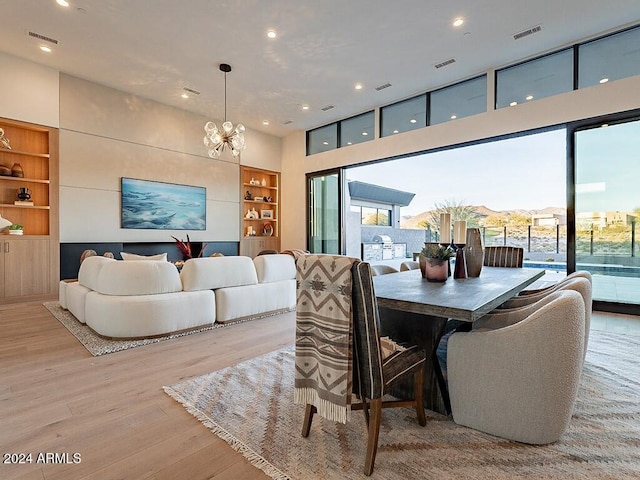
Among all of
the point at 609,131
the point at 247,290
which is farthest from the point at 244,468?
the point at 609,131

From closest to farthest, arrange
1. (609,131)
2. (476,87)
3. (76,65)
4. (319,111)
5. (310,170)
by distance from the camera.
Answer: (609,131)
(76,65)
(476,87)
(319,111)
(310,170)

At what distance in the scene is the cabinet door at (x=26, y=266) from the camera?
488 cm

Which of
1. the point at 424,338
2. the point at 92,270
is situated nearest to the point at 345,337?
the point at 424,338

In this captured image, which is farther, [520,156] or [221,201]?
[520,156]

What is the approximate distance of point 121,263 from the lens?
323cm

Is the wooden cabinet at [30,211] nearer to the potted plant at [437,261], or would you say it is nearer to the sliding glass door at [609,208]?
the potted plant at [437,261]

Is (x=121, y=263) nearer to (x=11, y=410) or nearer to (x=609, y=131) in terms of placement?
(x=11, y=410)

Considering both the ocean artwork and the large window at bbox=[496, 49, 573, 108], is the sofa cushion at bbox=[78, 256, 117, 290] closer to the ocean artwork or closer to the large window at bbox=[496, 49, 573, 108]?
Answer: the ocean artwork

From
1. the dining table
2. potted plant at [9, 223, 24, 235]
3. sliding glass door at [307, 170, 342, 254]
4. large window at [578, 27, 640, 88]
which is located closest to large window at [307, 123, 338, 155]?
sliding glass door at [307, 170, 342, 254]

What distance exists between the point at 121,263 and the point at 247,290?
139 cm

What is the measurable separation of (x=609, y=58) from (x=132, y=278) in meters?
6.34

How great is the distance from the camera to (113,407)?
199cm

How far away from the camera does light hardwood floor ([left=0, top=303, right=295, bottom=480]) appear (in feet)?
4.88

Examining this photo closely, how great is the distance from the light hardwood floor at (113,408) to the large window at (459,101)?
183 inches
